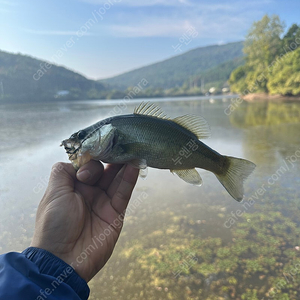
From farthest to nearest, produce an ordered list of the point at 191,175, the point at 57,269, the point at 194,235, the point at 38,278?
the point at 194,235, the point at 191,175, the point at 57,269, the point at 38,278

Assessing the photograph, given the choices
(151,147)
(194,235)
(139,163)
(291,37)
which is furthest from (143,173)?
(291,37)

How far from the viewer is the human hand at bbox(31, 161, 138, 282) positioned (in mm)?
2252

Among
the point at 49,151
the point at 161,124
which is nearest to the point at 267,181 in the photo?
the point at 161,124

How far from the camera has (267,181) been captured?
735cm

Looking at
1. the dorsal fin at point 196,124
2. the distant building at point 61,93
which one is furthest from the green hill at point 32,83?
the dorsal fin at point 196,124

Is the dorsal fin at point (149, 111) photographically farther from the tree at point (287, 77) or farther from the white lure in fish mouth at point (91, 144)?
the tree at point (287, 77)

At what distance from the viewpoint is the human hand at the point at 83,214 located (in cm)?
225

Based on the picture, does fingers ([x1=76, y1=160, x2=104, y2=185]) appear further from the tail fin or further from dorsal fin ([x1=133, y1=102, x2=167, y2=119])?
the tail fin

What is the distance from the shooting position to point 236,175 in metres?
2.53

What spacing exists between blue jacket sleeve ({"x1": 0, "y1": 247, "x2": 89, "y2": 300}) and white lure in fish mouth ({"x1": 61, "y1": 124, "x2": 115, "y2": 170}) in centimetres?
100

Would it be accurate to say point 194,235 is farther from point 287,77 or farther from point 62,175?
point 287,77

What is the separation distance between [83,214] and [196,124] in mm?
1664

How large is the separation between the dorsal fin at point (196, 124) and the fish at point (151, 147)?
11 mm

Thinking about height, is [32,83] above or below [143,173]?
above
